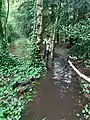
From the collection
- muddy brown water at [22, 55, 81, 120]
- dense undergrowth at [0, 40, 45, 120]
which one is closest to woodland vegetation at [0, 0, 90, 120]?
dense undergrowth at [0, 40, 45, 120]

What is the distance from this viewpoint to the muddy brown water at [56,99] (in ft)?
19.0

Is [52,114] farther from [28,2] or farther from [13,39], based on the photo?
[13,39]

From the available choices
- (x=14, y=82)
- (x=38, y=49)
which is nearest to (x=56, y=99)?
(x=14, y=82)

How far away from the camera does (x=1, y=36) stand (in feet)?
33.3

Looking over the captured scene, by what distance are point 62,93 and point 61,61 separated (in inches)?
193

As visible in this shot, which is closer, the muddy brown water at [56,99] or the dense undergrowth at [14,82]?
the dense undergrowth at [14,82]

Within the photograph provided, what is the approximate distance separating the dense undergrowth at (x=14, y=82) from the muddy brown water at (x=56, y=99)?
0.33 m

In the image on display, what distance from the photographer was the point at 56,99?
22.5ft

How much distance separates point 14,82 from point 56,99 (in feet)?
4.84

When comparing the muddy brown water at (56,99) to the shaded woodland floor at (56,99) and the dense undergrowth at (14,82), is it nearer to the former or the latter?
the shaded woodland floor at (56,99)

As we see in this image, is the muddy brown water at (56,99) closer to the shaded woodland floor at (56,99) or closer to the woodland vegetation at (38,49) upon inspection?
the shaded woodland floor at (56,99)

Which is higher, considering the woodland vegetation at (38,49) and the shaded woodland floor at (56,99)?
the woodland vegetation at (38,49)

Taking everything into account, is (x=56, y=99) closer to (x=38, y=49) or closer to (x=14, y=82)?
(x=14, y=82)

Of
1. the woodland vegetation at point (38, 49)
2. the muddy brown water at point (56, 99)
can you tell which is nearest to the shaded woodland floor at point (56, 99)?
the muddy brown water at point (56, 99)
